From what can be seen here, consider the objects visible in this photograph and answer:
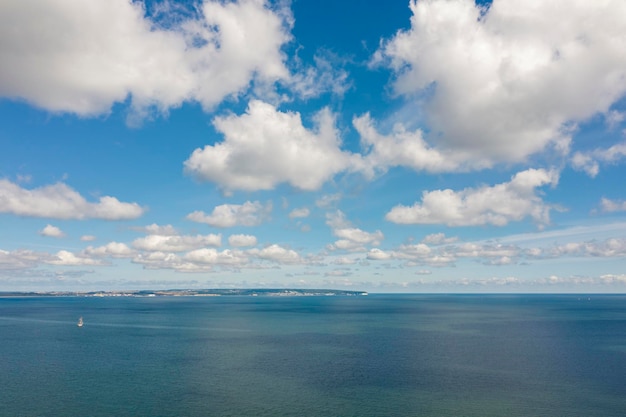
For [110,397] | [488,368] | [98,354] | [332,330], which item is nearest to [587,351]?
[488,368]

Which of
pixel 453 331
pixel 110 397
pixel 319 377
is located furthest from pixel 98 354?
pixel 453 331

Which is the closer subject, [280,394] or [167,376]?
[280,394]

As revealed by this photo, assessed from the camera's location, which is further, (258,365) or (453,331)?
(453,331)

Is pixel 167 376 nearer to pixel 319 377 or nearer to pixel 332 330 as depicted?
pixel 319 377

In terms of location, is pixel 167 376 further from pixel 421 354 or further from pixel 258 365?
pixel 421 354

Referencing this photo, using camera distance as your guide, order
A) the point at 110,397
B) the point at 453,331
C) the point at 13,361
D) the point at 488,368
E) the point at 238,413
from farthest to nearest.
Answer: the point at 453,331 < the point at 13,361 < the point at 488,368 < the point at 110,397 < the point at 238,413

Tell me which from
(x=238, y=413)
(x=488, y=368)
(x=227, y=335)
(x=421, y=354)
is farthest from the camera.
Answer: (x=227, y=335)

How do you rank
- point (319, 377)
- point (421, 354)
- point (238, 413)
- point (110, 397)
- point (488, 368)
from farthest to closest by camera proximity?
1. point (421, 354)
2. point (488, 368)
3. point (319, 377)
4. point (110, 397)
5. point (238, 413)

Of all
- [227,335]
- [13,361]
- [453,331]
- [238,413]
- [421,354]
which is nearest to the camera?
[238,413]

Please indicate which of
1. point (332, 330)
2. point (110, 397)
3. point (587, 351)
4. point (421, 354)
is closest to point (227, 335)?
point (332, 330)
